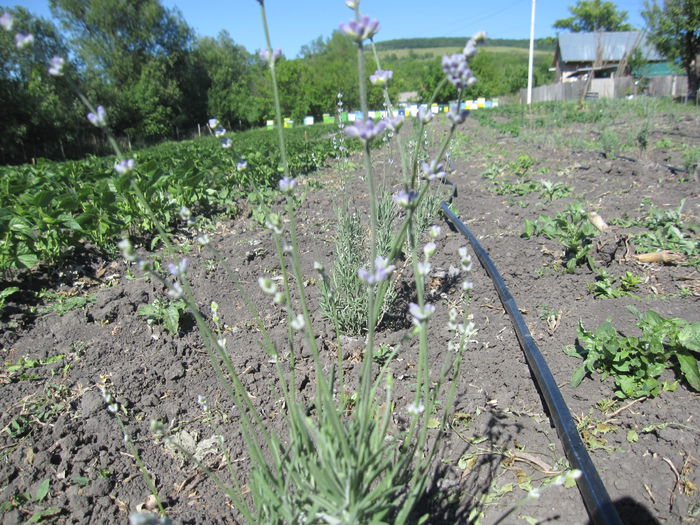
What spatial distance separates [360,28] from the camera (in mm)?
912

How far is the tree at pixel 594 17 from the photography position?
179 feet

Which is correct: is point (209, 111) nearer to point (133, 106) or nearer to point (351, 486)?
point (133, 106)

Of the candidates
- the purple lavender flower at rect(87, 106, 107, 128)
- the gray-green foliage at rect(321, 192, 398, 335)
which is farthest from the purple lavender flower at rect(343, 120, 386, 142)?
the gray-green foliage at rect(321, 192, 398, 335)

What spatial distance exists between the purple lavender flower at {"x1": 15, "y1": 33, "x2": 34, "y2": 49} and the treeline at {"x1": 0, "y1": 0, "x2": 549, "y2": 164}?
2046 centimetres

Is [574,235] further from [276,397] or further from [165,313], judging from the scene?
[165,313]

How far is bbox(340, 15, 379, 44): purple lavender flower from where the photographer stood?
3.00 ft

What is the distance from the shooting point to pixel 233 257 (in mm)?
4293

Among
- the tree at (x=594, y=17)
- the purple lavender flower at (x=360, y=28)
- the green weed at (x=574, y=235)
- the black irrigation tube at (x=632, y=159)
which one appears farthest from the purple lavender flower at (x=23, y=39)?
the tree at (x=594, y=17)

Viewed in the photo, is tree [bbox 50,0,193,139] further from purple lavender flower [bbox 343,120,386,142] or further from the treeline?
purple lavender flower [bbox 343,120,386,142]

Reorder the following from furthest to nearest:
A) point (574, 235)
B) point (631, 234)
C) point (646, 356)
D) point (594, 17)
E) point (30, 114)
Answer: point (594, 17)
point (30, 114)
point (631, 234)
point (574, 235)
point (646, 356)

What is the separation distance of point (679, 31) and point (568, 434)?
94.8ft

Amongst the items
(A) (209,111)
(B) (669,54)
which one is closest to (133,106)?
(A) (209,111)

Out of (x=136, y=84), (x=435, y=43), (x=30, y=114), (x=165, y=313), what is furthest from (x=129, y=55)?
(x=435, y=43)

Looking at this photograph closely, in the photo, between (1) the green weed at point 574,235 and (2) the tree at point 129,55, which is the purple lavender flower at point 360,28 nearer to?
(1) the green weed at point 574,235
